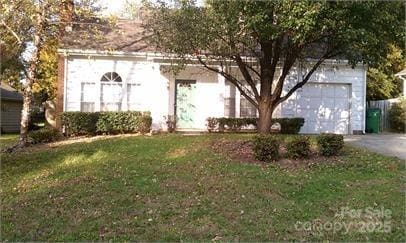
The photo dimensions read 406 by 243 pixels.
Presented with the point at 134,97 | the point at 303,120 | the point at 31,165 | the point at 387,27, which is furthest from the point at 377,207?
the point at 134,97

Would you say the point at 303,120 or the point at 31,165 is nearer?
the point at 31,165


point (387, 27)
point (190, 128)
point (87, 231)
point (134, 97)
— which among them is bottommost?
point (87, 231)

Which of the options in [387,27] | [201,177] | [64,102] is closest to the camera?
[201,177]

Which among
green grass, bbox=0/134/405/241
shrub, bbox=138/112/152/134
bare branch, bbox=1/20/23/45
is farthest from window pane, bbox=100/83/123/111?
green grass, bbox=0/134/405/241

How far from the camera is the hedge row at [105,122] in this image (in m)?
18.3

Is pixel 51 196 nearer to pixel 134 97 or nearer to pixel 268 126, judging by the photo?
pixel 268 126

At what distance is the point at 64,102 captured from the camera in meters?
19.6

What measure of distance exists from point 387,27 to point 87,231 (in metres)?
8.76

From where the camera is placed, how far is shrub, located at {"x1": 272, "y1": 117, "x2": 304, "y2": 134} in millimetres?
19453

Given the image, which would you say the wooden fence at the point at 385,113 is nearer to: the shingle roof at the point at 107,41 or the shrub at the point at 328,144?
the shingle roof at the point at 107,41

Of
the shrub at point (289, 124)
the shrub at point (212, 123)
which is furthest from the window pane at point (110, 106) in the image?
the shrub at point (289, 124)

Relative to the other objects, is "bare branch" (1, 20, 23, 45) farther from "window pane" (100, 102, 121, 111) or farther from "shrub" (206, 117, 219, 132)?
"shrub" (206, 117, 219, 132)

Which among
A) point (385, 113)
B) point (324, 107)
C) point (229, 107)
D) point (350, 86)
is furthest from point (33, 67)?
point (385, 113)

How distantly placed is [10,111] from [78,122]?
17094 mm
